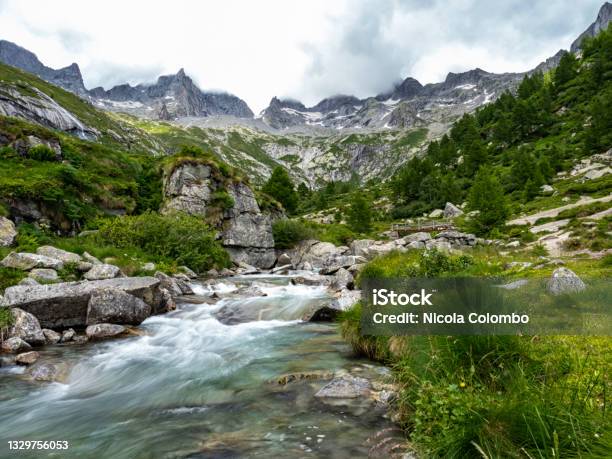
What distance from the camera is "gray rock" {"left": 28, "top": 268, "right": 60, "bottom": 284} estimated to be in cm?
A: 1505

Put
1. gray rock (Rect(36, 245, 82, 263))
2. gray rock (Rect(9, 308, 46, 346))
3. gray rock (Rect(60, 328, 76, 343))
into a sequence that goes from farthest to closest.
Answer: gray rock (Rect(36, 245, 82, 263)), gray rock (Rect(60, 328, 76, 343)), gray rock (Rect(9, 308, 46, 346))

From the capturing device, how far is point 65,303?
12.8 meters

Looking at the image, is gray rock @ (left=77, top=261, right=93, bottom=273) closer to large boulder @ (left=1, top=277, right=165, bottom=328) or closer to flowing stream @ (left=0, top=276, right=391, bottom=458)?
large boulder @ (left=1, top=277, right=165, bottom=328)

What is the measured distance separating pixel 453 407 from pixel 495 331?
1730 mm

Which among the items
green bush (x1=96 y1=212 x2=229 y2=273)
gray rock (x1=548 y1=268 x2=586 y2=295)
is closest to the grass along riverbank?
gray rock (x1=548 y1=268 x2=586 y2=295)

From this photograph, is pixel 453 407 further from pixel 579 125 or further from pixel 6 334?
pixel 579 125

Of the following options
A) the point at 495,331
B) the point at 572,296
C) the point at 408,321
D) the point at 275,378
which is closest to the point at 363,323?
the point at 408,321

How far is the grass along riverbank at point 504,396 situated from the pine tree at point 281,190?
232ft

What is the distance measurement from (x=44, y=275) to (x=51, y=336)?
196 inches

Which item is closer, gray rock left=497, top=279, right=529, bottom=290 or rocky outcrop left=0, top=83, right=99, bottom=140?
gray rock left=497, top=279, right=529, bottom=290

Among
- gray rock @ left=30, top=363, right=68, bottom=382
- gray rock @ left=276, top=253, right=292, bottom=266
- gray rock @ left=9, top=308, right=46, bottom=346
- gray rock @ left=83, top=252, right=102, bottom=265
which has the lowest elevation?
gray rock @ left=30, top=363, right=68, bottom=382

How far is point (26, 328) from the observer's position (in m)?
11.2

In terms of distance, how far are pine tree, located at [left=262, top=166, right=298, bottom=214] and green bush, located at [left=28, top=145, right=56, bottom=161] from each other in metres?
46.7

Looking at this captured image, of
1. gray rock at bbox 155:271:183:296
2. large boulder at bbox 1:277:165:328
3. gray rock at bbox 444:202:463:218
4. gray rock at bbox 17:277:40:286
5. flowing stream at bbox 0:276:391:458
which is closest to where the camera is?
flowing stream at bbox 0:276:391:458
